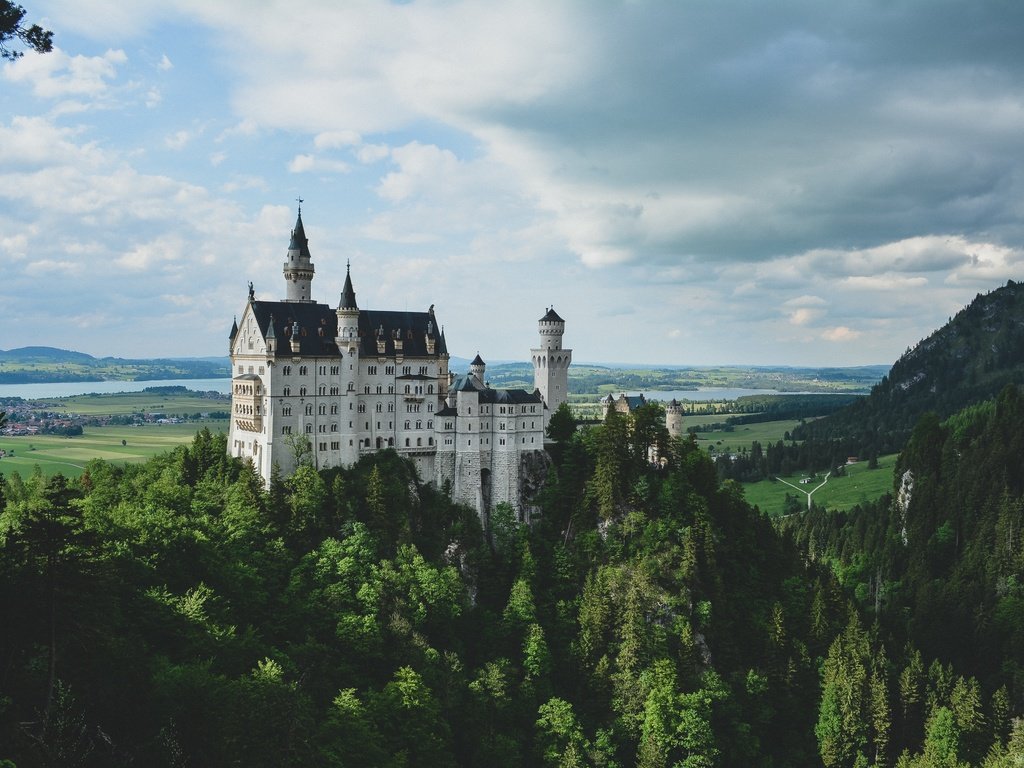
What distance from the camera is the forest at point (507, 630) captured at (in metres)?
58.3

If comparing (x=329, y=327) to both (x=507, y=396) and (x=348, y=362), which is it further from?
(x=507, y=396)

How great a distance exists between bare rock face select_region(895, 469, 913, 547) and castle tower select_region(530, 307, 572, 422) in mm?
85127

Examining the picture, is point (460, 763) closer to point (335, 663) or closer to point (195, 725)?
point (335, 663)

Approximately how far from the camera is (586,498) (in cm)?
9781

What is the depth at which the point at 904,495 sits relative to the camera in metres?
167

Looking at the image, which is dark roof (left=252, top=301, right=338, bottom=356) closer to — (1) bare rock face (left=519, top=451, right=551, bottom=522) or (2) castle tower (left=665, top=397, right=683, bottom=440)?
(1) bare rock face (left=519, top=451, right=551, bottom=522)

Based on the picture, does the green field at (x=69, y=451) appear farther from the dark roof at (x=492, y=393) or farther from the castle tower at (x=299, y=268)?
the dark roof at (x=492, y=393)

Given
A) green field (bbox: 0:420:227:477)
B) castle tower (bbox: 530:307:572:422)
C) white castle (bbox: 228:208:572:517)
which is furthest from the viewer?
green field (bbox: 0:420:227:477)

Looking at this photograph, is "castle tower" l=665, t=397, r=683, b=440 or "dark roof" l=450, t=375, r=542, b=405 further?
"castle tower" l=665, t=397, r=683, b=440

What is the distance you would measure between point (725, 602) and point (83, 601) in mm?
67095

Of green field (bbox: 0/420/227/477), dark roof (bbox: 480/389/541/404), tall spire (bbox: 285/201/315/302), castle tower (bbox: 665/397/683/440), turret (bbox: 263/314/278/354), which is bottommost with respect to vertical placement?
green field (bbox: 0/420/227/477)

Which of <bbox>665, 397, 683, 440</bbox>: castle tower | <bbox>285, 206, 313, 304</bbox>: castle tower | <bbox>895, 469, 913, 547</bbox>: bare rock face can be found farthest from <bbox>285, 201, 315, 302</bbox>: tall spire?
<bbox>895, 469, 913, 547</bbox>: bare rock face

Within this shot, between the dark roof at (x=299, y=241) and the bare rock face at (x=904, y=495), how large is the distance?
119 meters

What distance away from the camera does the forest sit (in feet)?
191
